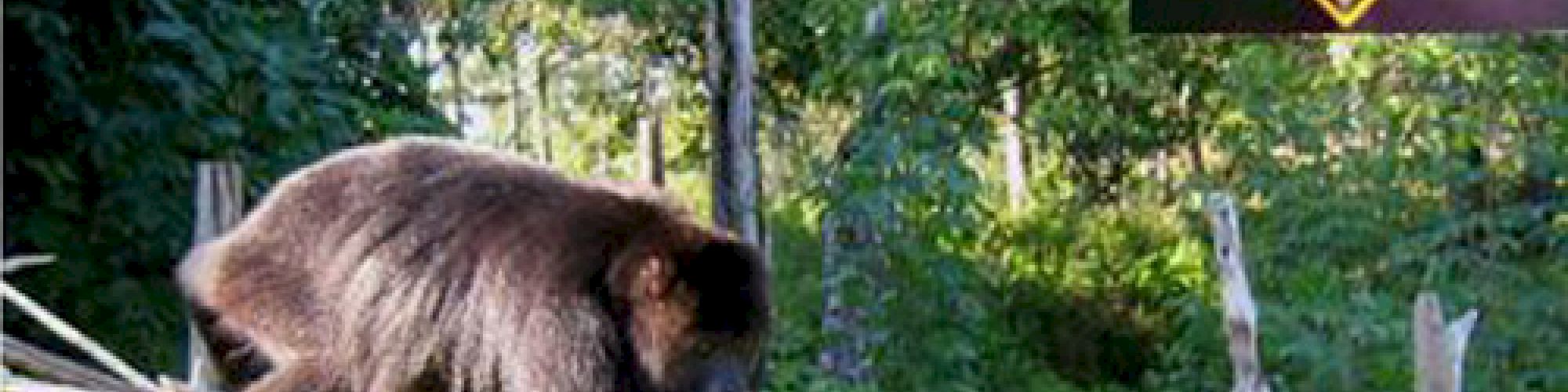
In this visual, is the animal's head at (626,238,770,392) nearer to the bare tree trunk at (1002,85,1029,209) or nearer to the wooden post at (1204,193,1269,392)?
the wooden post at (1204,193,1269,392)

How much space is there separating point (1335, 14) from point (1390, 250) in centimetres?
199

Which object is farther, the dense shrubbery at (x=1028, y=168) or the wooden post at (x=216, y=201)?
the dense shrubbery at (x=1028, y=168)

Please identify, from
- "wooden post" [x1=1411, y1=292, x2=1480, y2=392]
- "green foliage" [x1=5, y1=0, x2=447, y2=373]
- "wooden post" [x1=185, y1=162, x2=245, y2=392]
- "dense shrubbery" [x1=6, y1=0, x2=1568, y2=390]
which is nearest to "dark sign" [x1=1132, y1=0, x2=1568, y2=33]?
"wooden post" [x1=1411, y1=292, x2=1480, y2=392]

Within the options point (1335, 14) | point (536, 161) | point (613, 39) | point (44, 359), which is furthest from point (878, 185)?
point (613, 39)

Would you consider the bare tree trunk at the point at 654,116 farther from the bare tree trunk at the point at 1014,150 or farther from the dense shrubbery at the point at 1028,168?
the bare tree trunk at the point at 1014,150

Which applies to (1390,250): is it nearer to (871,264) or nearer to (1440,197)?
(1440,197)

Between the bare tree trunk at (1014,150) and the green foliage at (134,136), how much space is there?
348 centimetres

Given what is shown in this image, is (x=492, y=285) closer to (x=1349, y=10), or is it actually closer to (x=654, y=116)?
(x=1349, y=10)

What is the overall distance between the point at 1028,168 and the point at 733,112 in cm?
271

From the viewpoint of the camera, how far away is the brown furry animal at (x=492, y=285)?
191cm

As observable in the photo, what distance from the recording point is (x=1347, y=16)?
8.69 ft

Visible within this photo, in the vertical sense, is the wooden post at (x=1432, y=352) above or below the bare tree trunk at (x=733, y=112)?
below

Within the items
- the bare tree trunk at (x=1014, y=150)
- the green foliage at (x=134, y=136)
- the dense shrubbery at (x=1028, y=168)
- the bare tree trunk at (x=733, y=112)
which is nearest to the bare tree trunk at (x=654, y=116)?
the dense shrubbery at (x=1028, y=168)

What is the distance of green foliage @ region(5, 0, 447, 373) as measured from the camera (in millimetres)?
3150
